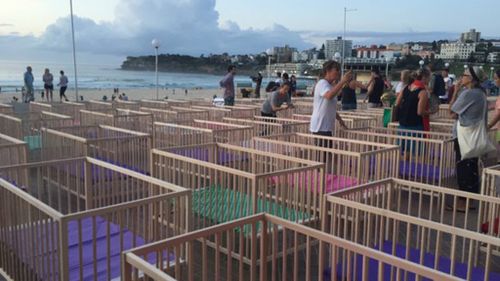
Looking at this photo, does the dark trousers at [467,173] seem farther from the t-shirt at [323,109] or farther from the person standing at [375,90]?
the person standing at [375,90]

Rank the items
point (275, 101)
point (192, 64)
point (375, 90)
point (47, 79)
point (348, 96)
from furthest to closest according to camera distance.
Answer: point (192, 64) → point (47, 79) → point (375, 90) → point (348, 96) → point (275, 101)

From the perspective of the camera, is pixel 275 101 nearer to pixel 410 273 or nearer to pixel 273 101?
pixel 273 101

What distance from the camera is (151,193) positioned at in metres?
4.52

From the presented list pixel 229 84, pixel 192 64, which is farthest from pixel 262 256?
pixel 192 64

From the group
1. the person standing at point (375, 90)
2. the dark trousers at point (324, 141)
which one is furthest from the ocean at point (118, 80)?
the dark trousers at point (324, 141)

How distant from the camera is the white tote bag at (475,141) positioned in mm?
6141

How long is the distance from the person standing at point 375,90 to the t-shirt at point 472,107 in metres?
6.23

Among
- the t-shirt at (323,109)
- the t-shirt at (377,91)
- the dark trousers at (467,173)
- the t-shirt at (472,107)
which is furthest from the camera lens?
the t-shirt at (377,91)

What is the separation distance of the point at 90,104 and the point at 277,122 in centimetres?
569

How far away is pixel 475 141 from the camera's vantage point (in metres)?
6.17

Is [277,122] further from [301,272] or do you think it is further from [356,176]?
[301,272]

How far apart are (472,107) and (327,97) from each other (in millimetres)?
1822

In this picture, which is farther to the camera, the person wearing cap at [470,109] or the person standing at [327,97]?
the person standing at [327,97]

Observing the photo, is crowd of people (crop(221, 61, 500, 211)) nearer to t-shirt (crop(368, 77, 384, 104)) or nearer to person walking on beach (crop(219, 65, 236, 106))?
t-shirt (crop(368, 77, 384, 104))
